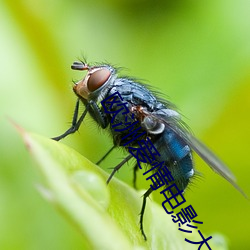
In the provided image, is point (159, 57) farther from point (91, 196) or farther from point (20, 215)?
point (91, 196)

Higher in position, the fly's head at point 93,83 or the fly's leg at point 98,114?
the fly's head at point 93,83

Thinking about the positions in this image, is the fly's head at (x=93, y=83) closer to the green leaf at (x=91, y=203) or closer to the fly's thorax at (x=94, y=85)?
the fly's thorax at (x=94, y=85)

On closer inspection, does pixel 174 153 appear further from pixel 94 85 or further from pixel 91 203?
pixel 91 203

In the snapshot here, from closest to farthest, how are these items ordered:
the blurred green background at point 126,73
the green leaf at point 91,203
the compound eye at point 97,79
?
the green leaf at point 91,203 < the compound eye at point 97,79 < the blurred green background at point 126,73

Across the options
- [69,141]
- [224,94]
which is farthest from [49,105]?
[224,94]

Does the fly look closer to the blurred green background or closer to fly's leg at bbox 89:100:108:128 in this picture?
fly's leg at bbox 89:100:108:128

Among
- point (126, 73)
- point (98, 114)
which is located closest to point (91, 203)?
point (98, 114)

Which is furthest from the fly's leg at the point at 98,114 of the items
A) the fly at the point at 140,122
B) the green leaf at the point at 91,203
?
the green leaf at the point at 91,203
